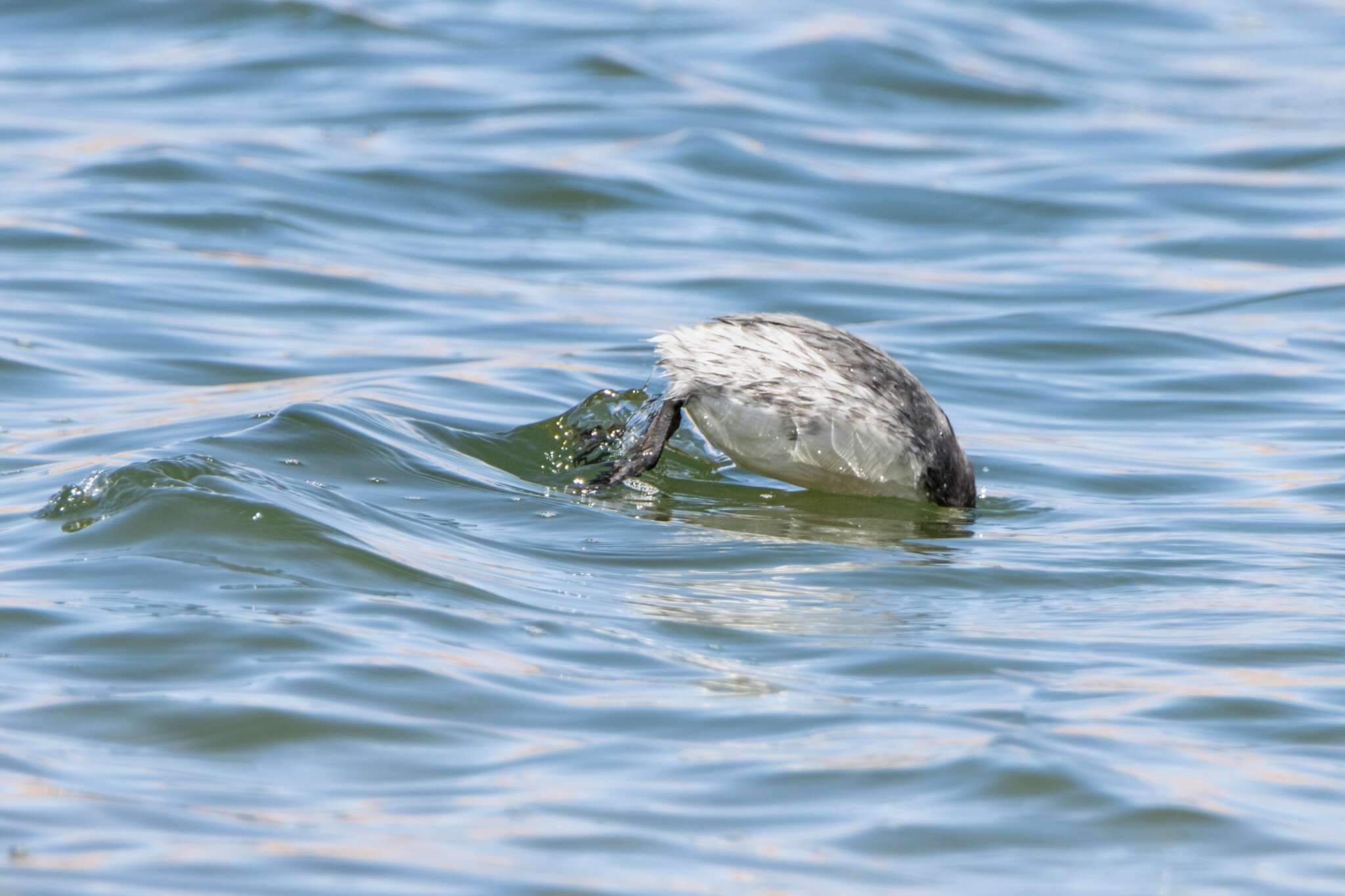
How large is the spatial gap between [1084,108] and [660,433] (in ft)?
38.8

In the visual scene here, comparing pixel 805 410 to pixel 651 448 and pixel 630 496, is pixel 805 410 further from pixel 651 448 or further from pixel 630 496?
pixel 630 496

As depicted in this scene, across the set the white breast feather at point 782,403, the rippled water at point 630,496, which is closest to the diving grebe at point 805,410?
the white breast feather at point 782,403

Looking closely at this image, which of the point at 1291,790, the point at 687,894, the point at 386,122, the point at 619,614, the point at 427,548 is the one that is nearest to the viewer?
the point at 687,894

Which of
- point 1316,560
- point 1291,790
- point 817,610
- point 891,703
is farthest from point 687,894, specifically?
point 1316,560

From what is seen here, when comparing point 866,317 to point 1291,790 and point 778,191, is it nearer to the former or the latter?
point 778,191

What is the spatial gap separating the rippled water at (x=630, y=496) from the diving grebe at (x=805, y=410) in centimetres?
20

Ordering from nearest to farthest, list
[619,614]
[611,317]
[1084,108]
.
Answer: [619,614], [611,317], [1084,108]

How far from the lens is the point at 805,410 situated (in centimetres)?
790

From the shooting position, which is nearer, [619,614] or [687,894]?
[687,894]

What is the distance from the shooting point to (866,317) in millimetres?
12203

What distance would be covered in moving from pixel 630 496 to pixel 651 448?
9.4 inches

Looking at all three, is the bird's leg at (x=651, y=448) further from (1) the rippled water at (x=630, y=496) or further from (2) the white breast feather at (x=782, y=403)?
(1) the rippled water at (x=630, y=496)

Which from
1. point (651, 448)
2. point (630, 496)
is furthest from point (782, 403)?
point (630, 496)

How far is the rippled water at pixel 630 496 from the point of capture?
14.9ft
